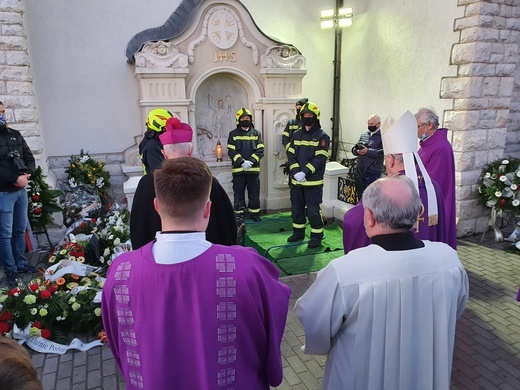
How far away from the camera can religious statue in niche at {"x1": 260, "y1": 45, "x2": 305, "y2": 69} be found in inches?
294

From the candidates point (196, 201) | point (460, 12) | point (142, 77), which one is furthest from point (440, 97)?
point (196, 201)

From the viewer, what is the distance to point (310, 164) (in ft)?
18.3

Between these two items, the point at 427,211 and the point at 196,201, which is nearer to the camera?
the point at 196,201

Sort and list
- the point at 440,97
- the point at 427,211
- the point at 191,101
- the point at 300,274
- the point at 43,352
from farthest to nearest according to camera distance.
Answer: the point at 191,101 → the point at 440,97 → the point at 300,274 → the point at 43,352 → the point at 427,211

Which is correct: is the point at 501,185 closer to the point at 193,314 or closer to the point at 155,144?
the point at 155,144

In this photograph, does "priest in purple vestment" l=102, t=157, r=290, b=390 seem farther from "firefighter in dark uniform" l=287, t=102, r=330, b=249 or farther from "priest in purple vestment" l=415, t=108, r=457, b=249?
"firefighter in dark uniform" l=287, t=102, r=330, b=249

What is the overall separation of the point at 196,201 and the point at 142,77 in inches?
236

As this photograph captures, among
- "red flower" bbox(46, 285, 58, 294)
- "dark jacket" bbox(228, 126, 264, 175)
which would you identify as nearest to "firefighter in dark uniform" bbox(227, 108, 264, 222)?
"dark jacket" bbox(228, 126, 264, 175)

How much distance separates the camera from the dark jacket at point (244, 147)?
279 inches

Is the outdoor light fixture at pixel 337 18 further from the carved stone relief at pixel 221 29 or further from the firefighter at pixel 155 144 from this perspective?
the firefighter at pixel 155 144

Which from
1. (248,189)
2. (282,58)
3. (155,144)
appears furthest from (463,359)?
(282,58)

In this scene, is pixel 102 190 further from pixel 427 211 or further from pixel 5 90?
pixel 427 211

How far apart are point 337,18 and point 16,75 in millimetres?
6139

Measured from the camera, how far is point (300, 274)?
4879 millimetres
